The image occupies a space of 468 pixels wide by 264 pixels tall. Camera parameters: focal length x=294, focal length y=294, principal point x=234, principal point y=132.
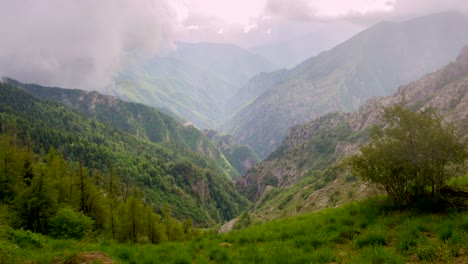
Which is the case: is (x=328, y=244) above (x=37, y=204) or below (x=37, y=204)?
below

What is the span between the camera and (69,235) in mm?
25906

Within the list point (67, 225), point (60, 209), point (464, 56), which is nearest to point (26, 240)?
point (67, 225)

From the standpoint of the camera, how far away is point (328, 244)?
14164mm

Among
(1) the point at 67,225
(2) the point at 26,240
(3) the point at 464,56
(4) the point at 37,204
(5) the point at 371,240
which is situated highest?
(3) the point at 464,56

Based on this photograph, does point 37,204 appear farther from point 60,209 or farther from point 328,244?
point 328,244

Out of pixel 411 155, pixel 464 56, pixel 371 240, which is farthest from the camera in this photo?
pixel 464 56

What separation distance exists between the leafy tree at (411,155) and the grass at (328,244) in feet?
5.48

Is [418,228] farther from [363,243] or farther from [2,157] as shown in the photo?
[2,157]

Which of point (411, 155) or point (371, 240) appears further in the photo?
point (411, 155)

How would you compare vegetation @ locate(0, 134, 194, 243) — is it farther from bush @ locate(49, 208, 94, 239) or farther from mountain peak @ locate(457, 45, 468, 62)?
mountain peak @ locate(457, 45, 468, 62)

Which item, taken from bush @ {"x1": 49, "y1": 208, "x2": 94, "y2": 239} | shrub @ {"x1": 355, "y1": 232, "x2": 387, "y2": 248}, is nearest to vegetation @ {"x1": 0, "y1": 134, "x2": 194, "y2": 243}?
bush @ {"x1": 49, "y1": 208, "x2": 94, "y2": 239}

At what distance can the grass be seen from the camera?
11602mm

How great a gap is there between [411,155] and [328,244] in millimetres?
6533

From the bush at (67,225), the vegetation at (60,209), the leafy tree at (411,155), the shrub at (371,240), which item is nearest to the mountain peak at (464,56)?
the vegetation at (60,209)
